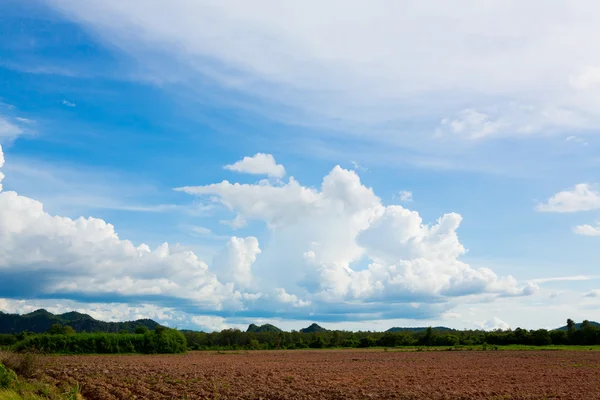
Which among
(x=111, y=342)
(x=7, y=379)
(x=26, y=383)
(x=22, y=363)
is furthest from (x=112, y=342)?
(x=7, y=379)

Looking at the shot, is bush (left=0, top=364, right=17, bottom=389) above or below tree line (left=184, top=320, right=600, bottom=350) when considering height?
below

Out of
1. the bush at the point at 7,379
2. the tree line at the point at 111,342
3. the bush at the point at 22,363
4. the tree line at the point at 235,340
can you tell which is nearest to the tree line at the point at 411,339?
the tree line at the point at 235,340

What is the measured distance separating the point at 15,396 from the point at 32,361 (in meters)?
11.7

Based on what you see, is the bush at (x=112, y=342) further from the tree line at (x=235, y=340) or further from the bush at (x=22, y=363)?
the bush at (x=22, y=363)

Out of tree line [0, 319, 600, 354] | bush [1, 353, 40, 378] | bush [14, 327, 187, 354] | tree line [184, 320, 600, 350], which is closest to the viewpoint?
bush [1, 353, 40, 378]

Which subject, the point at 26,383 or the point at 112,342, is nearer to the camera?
the point at 26,383

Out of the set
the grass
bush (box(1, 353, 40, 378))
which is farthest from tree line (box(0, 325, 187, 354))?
the grass

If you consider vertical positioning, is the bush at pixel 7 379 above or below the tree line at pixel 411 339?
below

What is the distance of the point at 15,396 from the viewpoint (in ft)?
72.3

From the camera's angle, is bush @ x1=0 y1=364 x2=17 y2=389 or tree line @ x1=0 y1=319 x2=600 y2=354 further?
tree line @ x1=0 y1=319 x2=600 y2=354

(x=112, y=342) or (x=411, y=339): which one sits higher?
(x=411, y=339)

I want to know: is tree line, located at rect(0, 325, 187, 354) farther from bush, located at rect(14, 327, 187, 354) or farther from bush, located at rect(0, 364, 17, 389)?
bush, located at rect(0, 364, 17, 389)

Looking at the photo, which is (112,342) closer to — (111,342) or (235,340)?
(111,342)

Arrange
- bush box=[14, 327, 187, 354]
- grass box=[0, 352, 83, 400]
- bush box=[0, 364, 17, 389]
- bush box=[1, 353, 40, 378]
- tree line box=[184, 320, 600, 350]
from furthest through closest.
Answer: tree line box=[184, 320, 600, 350] < bush box=[14, 327, 187, 354] < bush box=[1, 353, 40, 378] < bush box=[0, 364, 17, 389] < grass box=[0, 352, 83, 400]
